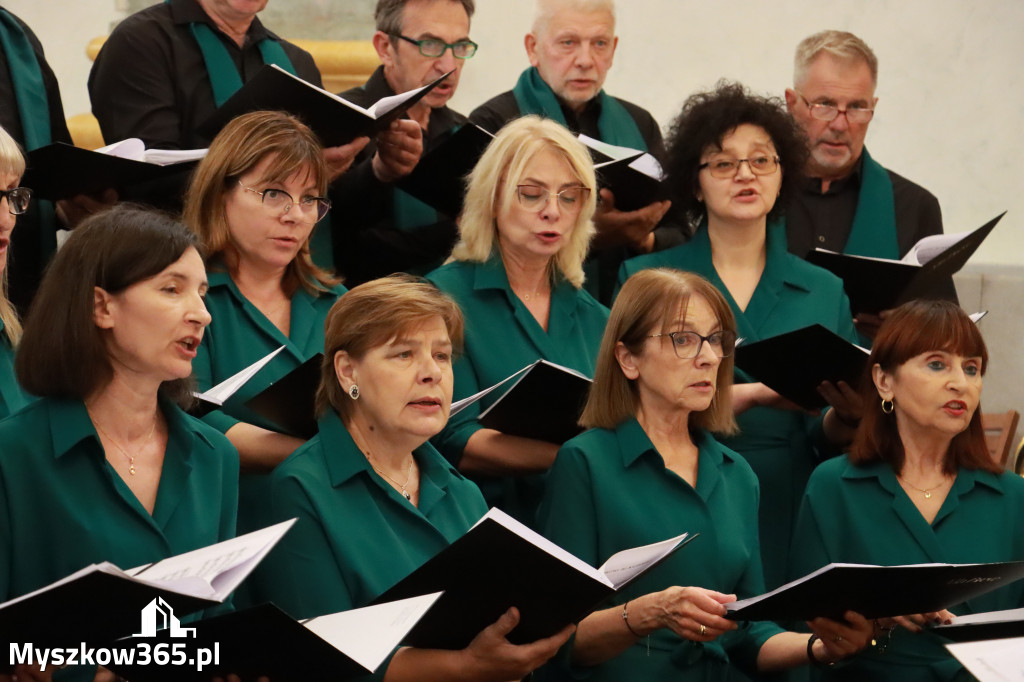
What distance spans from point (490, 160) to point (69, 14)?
12.1ft

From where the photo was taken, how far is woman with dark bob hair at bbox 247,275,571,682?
2686mm

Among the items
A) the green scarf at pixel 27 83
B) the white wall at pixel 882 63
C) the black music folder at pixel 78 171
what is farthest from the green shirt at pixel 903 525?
the white wall at pixel 882 63

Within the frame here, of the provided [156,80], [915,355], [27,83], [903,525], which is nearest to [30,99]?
[27,83]

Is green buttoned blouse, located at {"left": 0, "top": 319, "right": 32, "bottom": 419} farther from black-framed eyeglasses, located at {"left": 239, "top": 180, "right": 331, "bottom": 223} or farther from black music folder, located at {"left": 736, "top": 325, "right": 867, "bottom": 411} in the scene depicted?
black music folder, located at {"left": 736, "top": 325, "right": 867, "bottom": 411}

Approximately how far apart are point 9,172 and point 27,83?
878 millimetres

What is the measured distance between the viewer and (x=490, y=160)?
150 inches

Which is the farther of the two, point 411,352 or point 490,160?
point 490,160

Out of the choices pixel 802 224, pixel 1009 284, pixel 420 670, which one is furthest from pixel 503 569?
pixel 1009 284

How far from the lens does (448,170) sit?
13.0 feet

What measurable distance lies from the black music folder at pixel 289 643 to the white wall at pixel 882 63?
4800mm

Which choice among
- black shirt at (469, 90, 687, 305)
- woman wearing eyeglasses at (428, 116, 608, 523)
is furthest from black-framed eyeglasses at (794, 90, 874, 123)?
woman wearing eyeglasses at (428, 116, 608, 523)

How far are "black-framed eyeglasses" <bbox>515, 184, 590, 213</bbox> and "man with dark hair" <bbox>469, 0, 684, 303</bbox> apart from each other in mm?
666

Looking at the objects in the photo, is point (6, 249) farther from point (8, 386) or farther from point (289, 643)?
point (289, 643)

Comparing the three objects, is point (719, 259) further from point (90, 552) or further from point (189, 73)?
point (90, 552)
